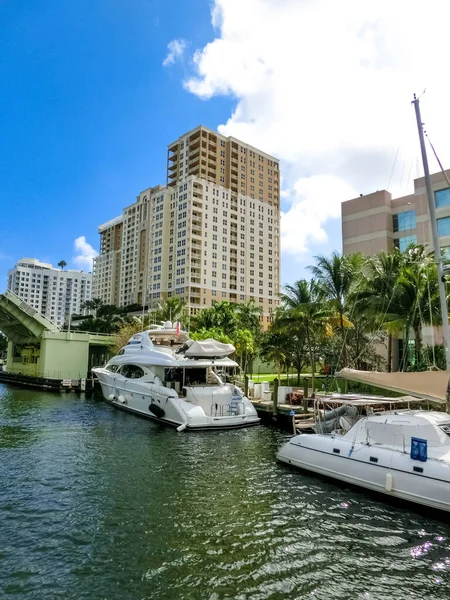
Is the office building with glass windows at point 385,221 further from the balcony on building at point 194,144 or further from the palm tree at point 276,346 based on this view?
the balcony on building at point 194,144

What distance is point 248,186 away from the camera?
4345 inches

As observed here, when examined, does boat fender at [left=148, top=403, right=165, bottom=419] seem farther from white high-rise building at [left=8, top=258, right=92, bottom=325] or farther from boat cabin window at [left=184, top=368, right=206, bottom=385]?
white high-rise building at [left=8, top=258, right=92, bottom=325]

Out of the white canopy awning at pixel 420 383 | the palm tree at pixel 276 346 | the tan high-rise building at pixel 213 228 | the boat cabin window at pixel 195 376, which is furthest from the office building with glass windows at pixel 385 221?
the tan high-rise building at pixel 213 228

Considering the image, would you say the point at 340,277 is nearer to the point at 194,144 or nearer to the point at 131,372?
the point at 131,372

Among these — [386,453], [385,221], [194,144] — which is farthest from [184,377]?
[194,144]

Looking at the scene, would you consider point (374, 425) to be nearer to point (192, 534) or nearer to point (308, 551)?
point (308, 551)

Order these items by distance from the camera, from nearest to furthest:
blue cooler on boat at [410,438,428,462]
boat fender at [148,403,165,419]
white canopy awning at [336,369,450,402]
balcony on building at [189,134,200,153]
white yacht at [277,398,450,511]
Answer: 1. white yacht at [277,398,450,511]
2. blue cooler on boat at [410,438,428,462]
3. white canopy awning at [336,369,450,402]
4. boat fender at [148,403,165,419]
5. balcony on building at [189,134,200,153]

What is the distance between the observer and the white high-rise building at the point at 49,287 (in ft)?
530

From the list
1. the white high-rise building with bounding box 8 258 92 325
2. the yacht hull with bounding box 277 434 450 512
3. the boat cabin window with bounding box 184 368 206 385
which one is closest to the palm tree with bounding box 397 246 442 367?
the yacht hull with bounding box 277 434 450 512

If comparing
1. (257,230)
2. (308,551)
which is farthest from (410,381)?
(257,230)

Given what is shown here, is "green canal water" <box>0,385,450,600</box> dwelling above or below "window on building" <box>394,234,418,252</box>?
below

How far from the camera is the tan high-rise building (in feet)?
313

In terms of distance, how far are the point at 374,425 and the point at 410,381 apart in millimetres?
2124

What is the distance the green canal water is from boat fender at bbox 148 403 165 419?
6.39 m
